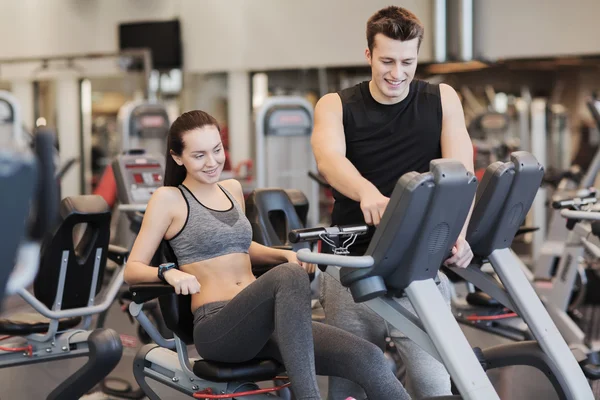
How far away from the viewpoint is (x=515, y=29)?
10.1 meters

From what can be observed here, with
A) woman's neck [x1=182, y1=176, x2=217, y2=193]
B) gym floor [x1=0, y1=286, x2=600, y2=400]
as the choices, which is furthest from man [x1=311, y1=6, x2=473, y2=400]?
gym floor [x1=0, y1=286, x2=600, y2=400]

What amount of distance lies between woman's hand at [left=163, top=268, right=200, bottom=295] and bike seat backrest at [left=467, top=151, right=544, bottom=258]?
85 cm

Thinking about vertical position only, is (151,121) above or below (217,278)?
above

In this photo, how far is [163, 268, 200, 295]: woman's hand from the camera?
2.64 m

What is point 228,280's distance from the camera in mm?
2924

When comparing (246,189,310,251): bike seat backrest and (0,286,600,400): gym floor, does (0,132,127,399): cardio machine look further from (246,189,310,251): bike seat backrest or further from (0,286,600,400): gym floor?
(246,189,310,251): bike seat backrest

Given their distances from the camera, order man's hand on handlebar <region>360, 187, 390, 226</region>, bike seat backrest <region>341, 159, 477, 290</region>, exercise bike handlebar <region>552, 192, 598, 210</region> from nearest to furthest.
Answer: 1. bike seat backrest <region>341, 159, 477, 290</region>
2. man's hand on handlebar <region>360, 187, 390, 226</region>
3. exercise bike handlebar <region>552, 192, 598, 210</region>

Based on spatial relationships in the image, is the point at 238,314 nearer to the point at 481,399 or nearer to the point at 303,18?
the point at 481,399

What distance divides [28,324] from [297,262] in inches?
61.7

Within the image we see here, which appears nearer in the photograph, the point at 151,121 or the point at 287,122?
the point at 287,122

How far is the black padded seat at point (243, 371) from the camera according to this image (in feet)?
9.14

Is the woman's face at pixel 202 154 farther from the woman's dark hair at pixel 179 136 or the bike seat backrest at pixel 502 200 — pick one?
the bike seat backrest at pixel 502 200

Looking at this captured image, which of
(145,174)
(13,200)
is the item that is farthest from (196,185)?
(145,174)

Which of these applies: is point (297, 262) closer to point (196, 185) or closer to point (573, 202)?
point (196, 185)
